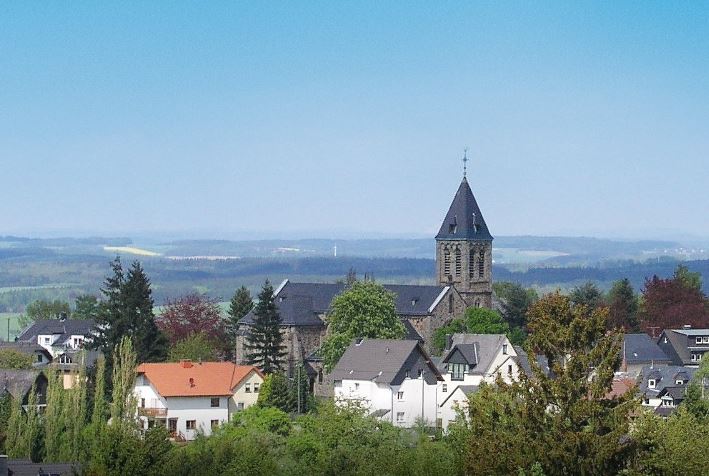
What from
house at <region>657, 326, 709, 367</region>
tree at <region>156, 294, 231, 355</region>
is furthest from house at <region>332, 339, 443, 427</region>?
tree at <region>156, 294, 231, 355</region>

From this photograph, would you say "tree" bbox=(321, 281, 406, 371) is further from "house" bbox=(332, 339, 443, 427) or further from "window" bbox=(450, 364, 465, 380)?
"house" bbox=(332, 339, 443, 427)

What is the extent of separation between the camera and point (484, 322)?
97.1 meters

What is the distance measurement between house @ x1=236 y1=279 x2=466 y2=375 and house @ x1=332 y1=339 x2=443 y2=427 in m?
15.4

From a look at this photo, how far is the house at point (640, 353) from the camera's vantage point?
9769 cm

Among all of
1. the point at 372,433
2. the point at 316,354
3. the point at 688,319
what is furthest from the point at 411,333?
the point at 372,433

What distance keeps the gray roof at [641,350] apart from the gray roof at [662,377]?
1027cm

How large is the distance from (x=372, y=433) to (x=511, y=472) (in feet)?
63.4

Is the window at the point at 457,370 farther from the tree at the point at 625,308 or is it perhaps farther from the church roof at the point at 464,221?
the tree at the point at 625,308

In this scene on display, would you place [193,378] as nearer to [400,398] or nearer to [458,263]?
[400,398]

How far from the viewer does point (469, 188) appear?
111 metres

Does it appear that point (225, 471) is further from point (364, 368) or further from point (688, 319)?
point (688, 319)

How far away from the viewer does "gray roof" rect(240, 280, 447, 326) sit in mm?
98500

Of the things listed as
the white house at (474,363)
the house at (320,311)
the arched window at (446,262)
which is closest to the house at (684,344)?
the house at (320,311)

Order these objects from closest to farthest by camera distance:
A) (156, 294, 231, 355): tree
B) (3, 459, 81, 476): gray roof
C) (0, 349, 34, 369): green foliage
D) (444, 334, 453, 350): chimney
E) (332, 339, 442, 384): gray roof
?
(3, 459, 81, 476): gray roof
(332, 339, 442, 384): gray roof
(0, 349, 34, 369): green foliage
(444, 334, 453, 350): chimney
(156, 294, 231, 355): tree
